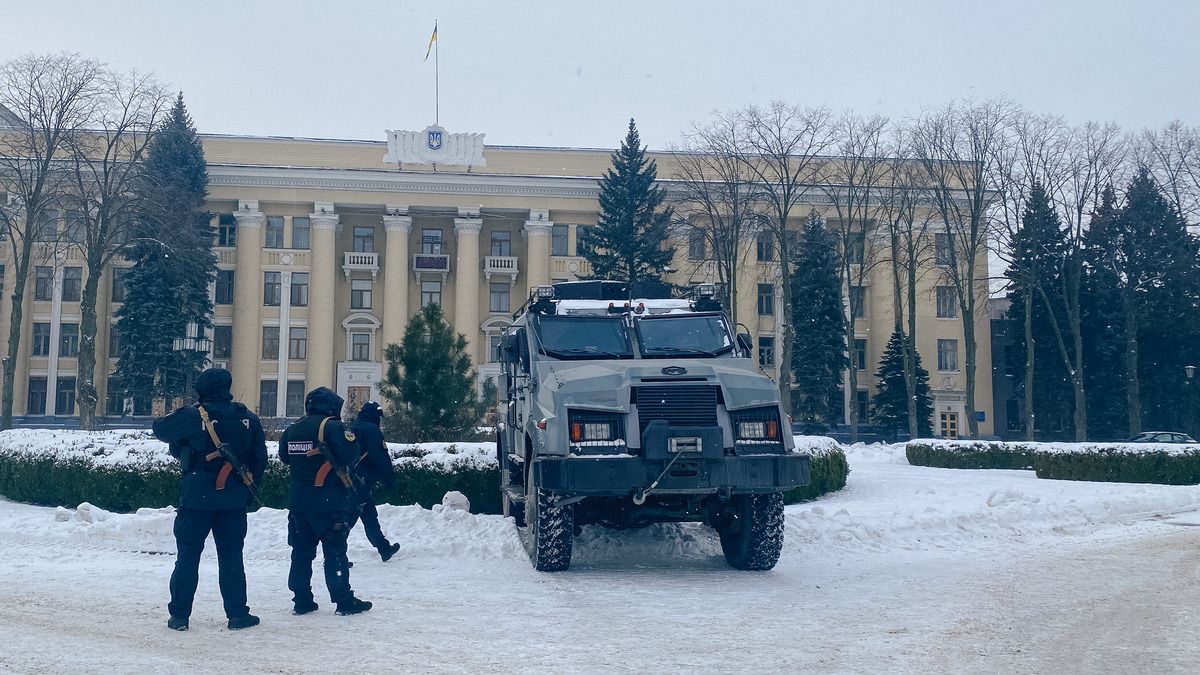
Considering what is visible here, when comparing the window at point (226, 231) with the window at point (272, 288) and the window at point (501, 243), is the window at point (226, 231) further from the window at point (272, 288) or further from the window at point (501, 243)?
the window at point (501, 243)

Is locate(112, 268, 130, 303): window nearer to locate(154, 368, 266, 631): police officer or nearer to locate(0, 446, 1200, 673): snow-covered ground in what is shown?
locate(0, 446, 1200, 673): snow-covered ground

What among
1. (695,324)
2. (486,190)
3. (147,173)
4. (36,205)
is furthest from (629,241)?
(695,324)

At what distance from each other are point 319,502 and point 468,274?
165 feet

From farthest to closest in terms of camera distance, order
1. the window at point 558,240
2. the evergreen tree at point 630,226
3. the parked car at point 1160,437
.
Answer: the window at point 558,240, the evergreen tree at point 630,226, the parked car at point 1160,437

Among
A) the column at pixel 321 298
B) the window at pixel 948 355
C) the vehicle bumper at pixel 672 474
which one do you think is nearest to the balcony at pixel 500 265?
the column at pixel 321 298

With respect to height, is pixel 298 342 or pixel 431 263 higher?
pixel 431 263

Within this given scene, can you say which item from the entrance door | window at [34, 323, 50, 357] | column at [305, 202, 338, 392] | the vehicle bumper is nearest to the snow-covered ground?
the vehicle bumper

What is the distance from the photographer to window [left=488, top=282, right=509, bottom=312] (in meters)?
59.9

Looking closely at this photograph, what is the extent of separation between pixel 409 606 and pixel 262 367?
2009 inches

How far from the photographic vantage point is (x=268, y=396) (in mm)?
57625

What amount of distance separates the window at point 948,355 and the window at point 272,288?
37.8m

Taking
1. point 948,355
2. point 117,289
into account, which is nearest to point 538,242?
point 117,289

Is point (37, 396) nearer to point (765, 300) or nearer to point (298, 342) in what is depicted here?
point (298, 342)

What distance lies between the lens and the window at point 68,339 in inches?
2212
